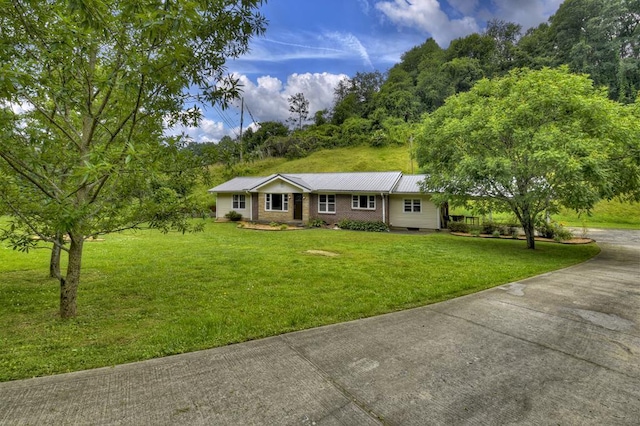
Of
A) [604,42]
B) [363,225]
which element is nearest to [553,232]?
[363,225]

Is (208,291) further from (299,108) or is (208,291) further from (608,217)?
(299,108)

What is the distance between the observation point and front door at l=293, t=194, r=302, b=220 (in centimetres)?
2342

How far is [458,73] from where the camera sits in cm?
5900

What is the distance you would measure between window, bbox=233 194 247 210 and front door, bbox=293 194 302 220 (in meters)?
4.71

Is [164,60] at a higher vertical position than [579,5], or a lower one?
lower

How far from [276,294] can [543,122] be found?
12.3m

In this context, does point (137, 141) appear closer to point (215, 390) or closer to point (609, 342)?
point (215, 390)

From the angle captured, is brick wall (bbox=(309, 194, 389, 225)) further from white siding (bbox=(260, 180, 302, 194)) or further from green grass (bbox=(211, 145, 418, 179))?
green grass (bbox=(211, 145, 418, 179))

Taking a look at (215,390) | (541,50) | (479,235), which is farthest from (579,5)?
(215,390)

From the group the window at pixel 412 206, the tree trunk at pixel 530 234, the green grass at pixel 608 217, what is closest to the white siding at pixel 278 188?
the window at pixel 412 206

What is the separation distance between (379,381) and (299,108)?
73739 mm

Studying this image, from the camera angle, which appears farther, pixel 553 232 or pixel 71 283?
pixel 553 232

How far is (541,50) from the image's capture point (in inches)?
2201

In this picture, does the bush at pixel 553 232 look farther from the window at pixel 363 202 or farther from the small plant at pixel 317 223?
the small plant at pixel 317 223
